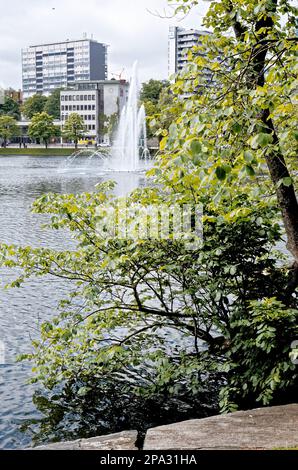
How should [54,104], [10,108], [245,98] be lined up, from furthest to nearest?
[54,104] → [10,108] → [245,98]

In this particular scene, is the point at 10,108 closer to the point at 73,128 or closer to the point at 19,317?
the point at 73,128

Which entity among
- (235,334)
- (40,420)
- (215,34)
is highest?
(215,34)

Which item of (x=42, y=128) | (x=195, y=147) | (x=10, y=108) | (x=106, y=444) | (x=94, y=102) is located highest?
(x=94, y=102)

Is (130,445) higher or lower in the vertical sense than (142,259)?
lower

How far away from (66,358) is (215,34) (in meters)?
4.62

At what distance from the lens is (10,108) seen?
137125mm

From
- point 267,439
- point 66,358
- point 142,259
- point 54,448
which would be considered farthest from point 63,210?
point 267,439

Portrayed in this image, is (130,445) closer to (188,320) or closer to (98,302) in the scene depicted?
(98,302)

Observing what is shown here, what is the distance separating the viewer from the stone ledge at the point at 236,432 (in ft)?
19.6

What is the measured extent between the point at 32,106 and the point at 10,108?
7.43 metres

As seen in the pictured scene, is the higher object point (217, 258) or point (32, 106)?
point (32, 106)

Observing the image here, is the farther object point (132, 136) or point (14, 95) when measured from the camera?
point (14, 95)

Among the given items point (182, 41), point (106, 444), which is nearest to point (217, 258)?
point (106, 444)
